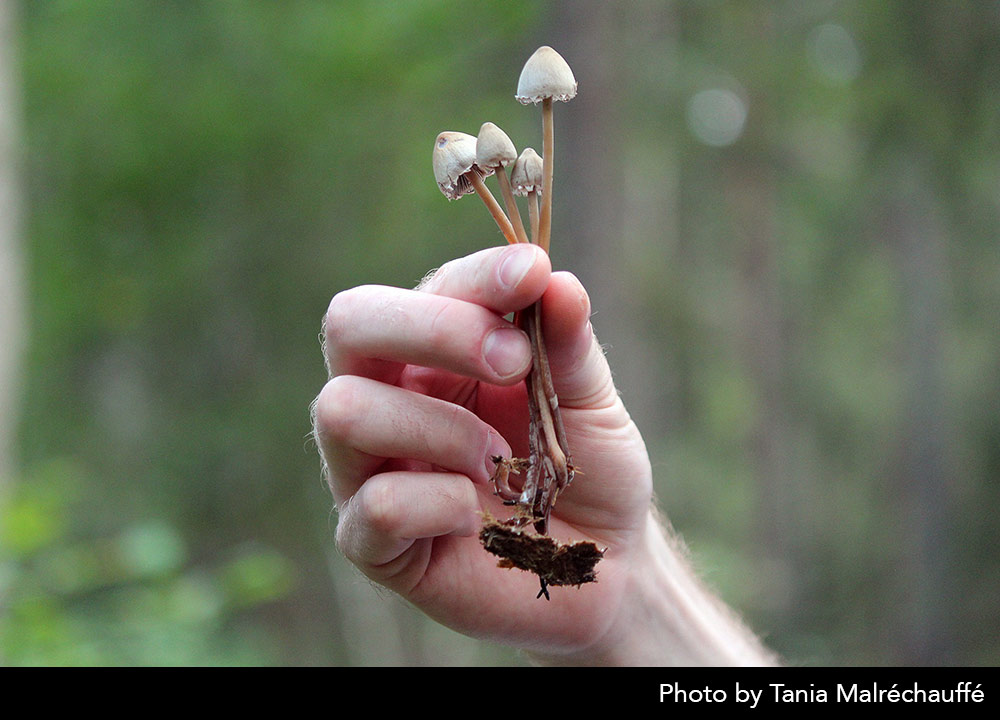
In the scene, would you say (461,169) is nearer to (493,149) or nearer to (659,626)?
(493,149)

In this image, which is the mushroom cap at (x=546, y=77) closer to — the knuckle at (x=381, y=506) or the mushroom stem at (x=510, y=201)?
the mushroom stem at (x=510, y=201)

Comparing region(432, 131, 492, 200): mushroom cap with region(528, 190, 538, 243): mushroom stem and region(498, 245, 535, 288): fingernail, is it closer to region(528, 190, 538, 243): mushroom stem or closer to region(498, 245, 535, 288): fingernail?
region(528, 190, 538, 243): mushroom stem

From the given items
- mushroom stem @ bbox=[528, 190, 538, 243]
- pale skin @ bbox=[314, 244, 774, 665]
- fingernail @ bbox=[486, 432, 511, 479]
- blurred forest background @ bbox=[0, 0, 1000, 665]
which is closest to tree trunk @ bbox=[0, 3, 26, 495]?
blurred forest background @ bbox=[0, 0, 1000, 665]

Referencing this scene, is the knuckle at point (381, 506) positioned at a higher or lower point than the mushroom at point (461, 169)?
lower

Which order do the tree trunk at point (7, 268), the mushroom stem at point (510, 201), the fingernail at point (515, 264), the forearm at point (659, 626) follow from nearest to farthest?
the fingernail at point (515, 264) < the mushroom stem at point (510, 201) < the forearm at point (659, 626) < the tree trunk at point (7, 268)

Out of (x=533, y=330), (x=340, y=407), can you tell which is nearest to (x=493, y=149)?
(x=533, y=330)

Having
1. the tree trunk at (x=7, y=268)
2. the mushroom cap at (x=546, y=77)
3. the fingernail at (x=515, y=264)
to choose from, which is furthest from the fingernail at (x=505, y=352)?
the tree trunk at (x=7, y=268)
